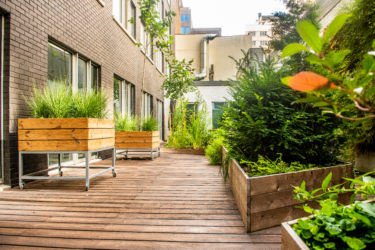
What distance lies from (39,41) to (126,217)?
2.67 meters

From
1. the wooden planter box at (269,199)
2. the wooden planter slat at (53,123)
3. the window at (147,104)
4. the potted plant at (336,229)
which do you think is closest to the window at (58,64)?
the wooden planter slat at (53,123)

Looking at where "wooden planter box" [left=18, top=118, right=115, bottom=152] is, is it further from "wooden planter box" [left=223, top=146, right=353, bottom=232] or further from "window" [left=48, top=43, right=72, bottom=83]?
"wooden planter box" [left=223, top=146, right=353, bottom=232]

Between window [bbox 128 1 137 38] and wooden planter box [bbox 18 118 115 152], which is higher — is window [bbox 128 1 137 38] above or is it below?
above

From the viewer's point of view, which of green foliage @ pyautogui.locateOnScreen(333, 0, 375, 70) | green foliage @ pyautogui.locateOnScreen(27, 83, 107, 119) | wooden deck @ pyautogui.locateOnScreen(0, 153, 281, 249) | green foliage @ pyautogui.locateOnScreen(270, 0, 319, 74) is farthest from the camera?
green foliage @ pyautogui.locateOnScreen(270, 0, 319, 74)

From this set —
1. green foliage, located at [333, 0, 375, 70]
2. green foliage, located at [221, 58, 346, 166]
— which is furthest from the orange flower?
green foliage, located at [333, 0, 375, 70]

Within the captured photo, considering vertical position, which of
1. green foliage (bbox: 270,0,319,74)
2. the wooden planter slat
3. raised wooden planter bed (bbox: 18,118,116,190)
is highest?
green foliage (bbox: 270,0,319,74)

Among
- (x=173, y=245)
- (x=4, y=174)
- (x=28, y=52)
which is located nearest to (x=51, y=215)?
(x=173, y=245)

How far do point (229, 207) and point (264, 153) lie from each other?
636 millimetres

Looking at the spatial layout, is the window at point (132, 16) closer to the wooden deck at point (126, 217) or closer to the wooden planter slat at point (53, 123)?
the wooden planter slat at point (53, 123)

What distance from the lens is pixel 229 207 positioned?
6.50ft

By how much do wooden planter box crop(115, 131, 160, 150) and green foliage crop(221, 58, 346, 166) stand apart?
9.37 ft

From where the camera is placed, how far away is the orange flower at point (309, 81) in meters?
0.34

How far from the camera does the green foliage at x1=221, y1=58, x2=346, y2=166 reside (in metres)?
2.04

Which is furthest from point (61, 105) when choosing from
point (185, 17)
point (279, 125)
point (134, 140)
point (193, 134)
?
point (185, 17)
